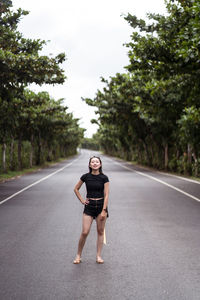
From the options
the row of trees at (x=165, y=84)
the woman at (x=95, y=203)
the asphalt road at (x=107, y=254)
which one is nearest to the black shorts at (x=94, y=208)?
the woman at (x=95, y=203)

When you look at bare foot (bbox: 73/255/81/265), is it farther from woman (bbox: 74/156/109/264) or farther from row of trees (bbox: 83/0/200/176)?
row of trees (bbox: 83/0/200/176)

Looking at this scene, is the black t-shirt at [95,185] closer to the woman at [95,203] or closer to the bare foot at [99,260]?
the woman at [95,203]

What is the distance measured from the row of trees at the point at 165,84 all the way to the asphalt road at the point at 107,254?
4755 mm

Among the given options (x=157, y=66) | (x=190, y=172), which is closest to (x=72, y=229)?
(x=157, y=66)

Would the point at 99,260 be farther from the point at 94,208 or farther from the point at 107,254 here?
the point at 94,208

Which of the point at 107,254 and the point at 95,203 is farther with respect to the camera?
the point at 107,254

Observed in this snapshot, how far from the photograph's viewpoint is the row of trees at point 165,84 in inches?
517

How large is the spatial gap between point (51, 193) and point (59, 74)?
454 cm

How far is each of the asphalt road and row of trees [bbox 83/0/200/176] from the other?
4.76 m

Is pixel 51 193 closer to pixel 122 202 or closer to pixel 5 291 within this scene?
pixel 122 202

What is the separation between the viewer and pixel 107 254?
6.73 meters

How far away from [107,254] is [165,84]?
1384 centimetres

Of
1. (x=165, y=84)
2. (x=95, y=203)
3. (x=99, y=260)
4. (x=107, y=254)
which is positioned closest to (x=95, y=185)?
(x=95, y=203)

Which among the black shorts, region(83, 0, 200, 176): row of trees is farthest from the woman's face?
region(83, 0, 200, 176): row of trees
